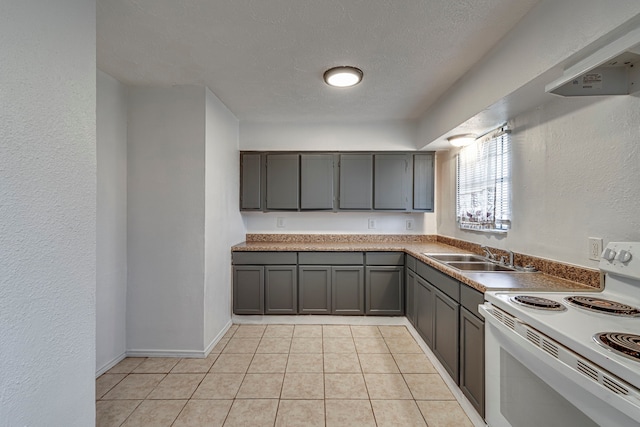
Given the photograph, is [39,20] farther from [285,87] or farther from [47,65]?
[285,87]

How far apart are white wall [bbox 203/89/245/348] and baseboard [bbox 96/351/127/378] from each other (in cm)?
71

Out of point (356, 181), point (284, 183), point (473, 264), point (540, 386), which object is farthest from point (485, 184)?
point (284, 183)

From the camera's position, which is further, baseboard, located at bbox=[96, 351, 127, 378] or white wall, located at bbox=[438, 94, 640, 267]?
baseboard, located at bbox=[96, 351, 127, 378]

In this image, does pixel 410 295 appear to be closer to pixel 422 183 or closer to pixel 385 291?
pixel 385 291

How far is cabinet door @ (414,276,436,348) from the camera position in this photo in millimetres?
2385

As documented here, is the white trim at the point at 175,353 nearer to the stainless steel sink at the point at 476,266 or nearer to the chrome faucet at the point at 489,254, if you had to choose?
the stainless steel sink at the point at 476,266

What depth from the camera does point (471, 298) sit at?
5.54ft

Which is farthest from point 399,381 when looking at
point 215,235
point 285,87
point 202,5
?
point 202,5

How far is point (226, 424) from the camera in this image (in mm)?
1723

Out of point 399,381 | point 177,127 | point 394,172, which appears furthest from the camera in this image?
point 394,172

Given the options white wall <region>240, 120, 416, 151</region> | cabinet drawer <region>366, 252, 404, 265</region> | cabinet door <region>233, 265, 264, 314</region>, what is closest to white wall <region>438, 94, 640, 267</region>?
cabinet drawer <region>366, 252, 404, 265</region>

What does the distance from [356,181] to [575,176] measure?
209 centimetres

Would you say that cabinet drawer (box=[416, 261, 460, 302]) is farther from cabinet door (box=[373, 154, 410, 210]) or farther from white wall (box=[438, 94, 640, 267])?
cabinet door (box=[373, 154, 410, 210])

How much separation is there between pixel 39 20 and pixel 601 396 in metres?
2.24
